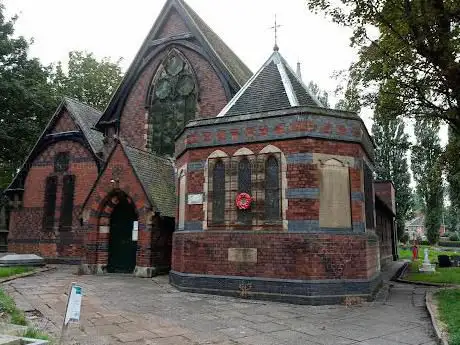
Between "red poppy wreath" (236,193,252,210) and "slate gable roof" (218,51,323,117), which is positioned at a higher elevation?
"slate gable roof" (218,51,323,117)

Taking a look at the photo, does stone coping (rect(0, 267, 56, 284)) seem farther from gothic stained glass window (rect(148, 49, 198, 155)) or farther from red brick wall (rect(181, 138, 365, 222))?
gothic stained glass window (rect(148, 49, 198, 155))

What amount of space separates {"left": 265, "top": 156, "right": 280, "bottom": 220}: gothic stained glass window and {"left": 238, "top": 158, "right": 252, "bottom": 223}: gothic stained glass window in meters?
0.53

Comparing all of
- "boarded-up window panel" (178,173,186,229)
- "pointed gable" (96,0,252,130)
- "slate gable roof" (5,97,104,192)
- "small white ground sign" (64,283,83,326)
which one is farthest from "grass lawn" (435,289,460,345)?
"slate gable roof" (5,97,104,192)

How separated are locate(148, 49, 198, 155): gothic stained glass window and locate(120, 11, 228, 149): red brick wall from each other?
1.01 ft

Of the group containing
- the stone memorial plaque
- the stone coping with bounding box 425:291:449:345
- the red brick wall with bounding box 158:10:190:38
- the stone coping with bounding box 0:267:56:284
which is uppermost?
the red brick wall with bounding box 158:10:190:38

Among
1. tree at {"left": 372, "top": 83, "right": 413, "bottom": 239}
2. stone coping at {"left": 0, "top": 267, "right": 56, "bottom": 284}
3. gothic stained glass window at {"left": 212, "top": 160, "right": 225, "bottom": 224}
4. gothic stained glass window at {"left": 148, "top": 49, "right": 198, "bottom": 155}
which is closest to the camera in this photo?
gothic stained glass window at {"left": 212, "top": 160, "right": 225, "bottom": 224}

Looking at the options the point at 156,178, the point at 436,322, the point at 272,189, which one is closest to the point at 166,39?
the point at 156,178

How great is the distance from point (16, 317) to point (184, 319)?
10.2 feet

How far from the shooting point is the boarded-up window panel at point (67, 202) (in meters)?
21.3

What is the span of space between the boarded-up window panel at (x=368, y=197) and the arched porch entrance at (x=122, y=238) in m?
8.60

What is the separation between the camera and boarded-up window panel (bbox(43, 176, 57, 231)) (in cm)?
2172

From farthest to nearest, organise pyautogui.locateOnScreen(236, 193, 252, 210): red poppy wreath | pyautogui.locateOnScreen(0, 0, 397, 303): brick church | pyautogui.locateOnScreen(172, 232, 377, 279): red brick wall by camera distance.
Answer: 1. pyautogui.locateOnScreen(236, 193, 252, 210): red poppy wreath
2. pyautogui.locateOnScreen(0, 0, 397, 303): brick church
3. pyautogui.locateOnScreen(172, 232, 377, 279): red brick wall

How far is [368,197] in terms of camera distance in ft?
43.0

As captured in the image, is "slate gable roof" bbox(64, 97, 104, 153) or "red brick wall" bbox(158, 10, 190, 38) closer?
"red brick wall" bbox(158, 10, 190, 38)
